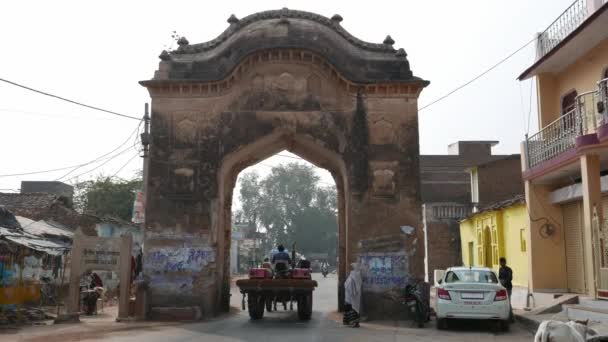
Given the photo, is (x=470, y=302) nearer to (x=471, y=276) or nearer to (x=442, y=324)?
(x=442, y=324)

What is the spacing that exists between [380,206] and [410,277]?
2.12 m

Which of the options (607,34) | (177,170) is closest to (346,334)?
(177,170)

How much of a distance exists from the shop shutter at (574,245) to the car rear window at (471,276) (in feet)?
14.3

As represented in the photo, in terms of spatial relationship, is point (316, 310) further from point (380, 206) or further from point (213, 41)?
point (213, 41)

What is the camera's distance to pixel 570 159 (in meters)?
15.7

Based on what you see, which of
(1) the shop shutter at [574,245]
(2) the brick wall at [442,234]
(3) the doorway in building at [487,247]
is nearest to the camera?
(1) the shop shutter at [574,245]

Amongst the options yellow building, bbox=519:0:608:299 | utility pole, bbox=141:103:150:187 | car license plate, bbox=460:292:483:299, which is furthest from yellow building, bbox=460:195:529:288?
utility pole, bbox=141:103:150:187

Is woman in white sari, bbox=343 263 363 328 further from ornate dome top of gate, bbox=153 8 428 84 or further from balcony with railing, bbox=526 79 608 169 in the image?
balcony with railing, bbox=526 79 608 169

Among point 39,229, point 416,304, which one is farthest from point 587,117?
point 39,229

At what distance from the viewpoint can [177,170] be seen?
1781 centimetres

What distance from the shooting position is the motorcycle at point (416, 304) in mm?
15109

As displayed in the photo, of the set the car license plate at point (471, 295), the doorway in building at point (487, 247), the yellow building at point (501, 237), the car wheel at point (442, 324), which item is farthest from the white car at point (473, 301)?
the doorway in building at point (487, 247)

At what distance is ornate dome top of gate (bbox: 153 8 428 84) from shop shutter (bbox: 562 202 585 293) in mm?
5928

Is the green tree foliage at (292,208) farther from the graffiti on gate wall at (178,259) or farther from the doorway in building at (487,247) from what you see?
the graffiti on gate wall at (178,259)
